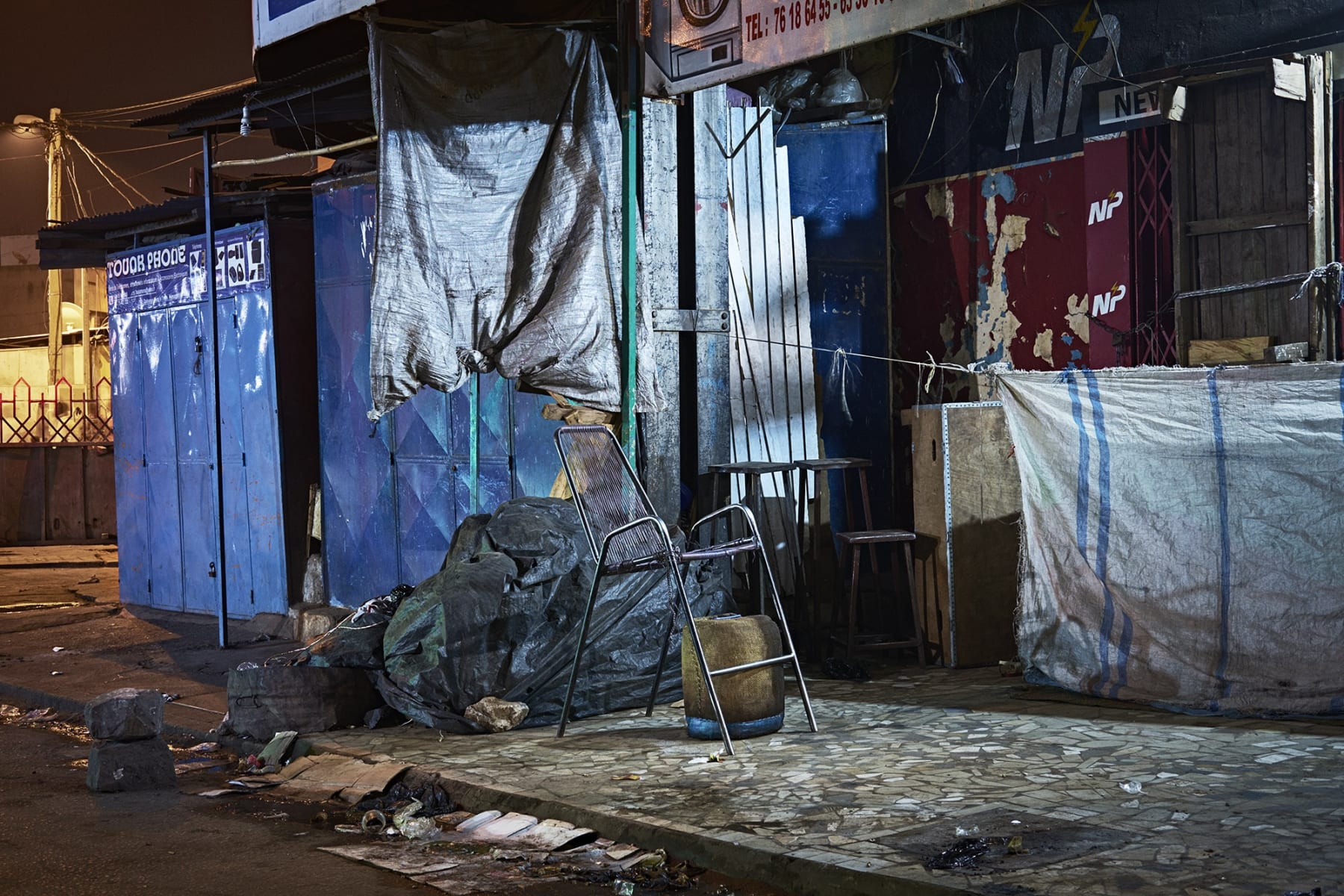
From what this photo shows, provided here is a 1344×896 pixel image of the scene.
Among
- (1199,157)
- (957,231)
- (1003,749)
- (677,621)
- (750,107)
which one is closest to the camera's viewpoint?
(1003,749)

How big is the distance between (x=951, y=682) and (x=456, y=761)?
10.0ft

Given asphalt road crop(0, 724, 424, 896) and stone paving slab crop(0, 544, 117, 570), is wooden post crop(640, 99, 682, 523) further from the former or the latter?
stone paving slab crop(0, 544, 117, 570)

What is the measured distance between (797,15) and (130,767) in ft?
16.6

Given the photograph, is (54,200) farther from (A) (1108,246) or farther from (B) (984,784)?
(B) (984,784)

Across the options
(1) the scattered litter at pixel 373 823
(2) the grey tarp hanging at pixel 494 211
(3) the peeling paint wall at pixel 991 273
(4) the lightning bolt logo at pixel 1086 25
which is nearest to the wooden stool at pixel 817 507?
(3) the peeling paint wall at pixel 991 273

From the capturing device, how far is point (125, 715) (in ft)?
20.4

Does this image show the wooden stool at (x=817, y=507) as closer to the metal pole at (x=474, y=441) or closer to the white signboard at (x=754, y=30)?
the metal pole at (x=474, y=441)

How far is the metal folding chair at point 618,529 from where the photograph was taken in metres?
6.17

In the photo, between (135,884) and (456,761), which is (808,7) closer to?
(456,761)

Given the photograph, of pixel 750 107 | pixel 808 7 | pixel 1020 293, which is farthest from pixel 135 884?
pixel 1020 293

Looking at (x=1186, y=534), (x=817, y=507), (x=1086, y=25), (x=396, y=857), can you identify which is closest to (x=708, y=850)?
(x=396, y=857)

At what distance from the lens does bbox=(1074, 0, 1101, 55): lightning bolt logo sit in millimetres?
8758

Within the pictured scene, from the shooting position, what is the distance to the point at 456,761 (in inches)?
238

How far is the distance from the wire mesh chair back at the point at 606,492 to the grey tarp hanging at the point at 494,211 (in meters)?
1.10
